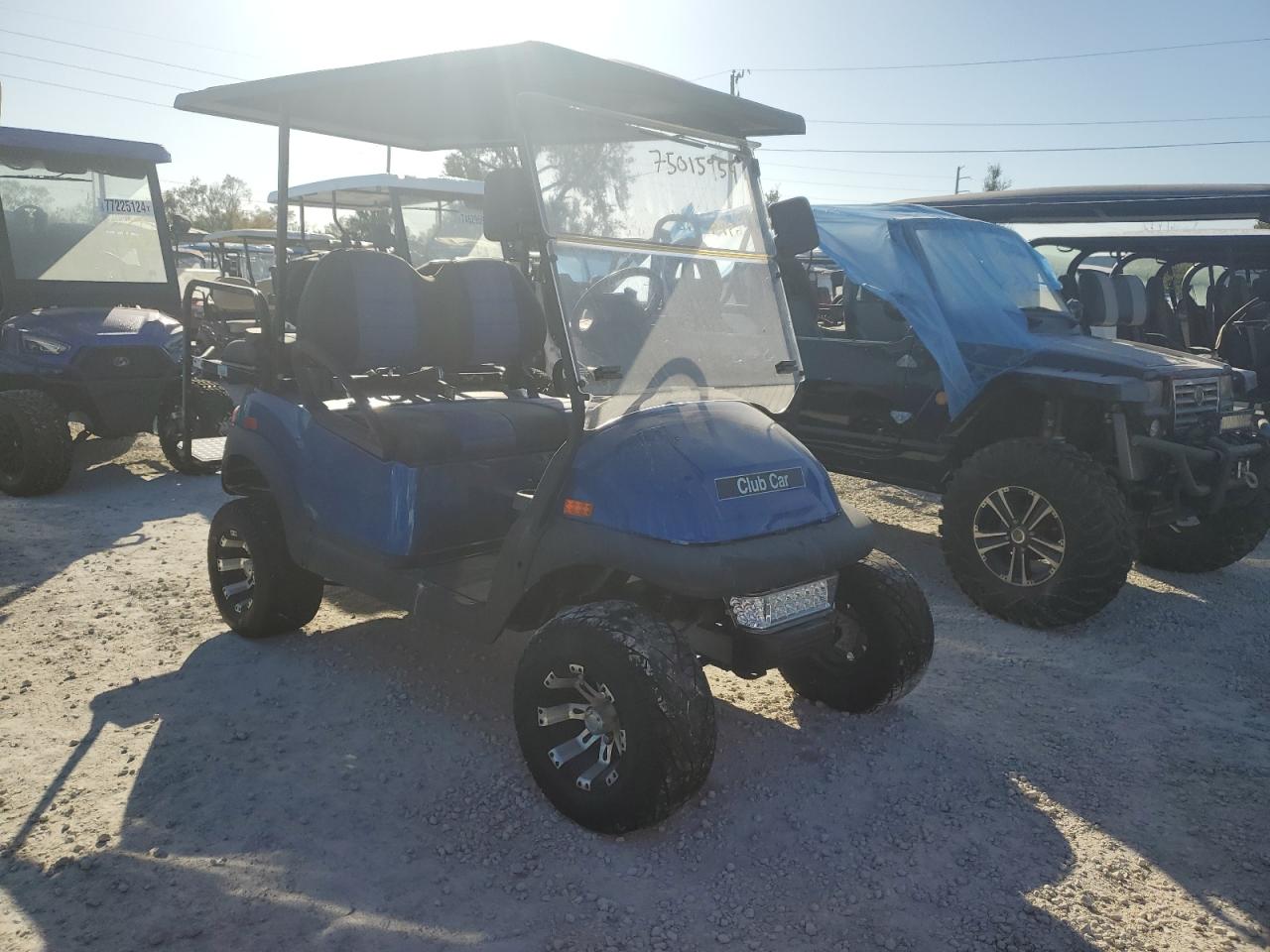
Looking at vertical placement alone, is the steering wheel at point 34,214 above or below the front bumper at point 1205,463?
above

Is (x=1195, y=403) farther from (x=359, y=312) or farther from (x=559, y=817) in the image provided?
(x=359, y=312)

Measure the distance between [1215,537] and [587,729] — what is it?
458 centimetres

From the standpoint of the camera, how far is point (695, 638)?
2.95 meters

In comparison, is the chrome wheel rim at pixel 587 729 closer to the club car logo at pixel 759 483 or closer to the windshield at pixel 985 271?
the club car logo at pixel 759 483

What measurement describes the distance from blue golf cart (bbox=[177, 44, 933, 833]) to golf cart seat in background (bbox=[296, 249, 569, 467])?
0.04 ft

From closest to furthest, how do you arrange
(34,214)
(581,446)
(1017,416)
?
(581,446) → (1017,416) → (34,214)

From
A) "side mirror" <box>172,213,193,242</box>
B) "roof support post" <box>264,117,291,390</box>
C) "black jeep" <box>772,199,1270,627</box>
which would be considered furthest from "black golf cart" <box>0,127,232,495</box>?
"black jeep" <box>772,199,1270,627</box>

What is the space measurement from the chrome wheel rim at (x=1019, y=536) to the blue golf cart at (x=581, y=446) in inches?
68.2

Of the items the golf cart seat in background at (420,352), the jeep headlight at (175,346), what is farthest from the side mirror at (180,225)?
the golf cart seat in background at (420,352)

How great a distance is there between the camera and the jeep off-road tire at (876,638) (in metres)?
3.22

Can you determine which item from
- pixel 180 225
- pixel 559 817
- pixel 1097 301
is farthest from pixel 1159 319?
pixel 180 225

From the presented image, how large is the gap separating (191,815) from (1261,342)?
8.31 m

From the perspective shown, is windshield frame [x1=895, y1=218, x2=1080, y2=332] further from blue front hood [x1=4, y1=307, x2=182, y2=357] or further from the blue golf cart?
blue front hood [x1=4, y1=307, x2=182, y2=357]

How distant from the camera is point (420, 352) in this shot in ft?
13.2
